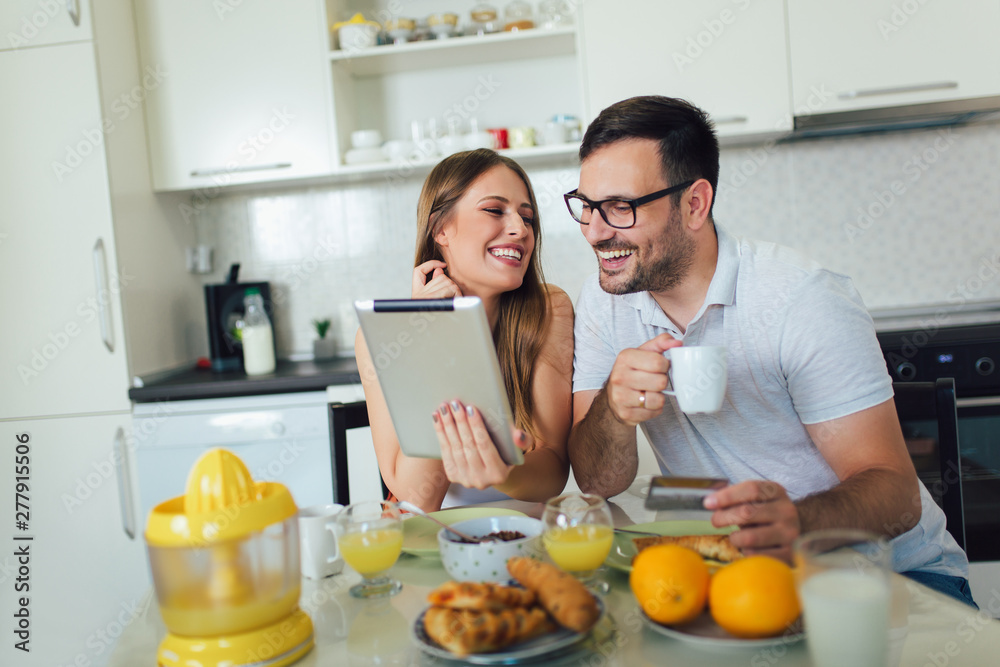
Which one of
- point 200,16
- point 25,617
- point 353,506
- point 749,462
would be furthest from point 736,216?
point 25,617

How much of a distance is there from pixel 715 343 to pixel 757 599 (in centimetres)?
74

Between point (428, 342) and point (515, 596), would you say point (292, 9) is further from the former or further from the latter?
point (515, 596)

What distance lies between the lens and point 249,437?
242 cm

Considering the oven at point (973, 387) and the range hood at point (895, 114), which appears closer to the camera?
the oven at point (973, 387)

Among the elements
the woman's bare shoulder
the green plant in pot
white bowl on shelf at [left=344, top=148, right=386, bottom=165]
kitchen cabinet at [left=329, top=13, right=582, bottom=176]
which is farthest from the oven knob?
the green plant in pot

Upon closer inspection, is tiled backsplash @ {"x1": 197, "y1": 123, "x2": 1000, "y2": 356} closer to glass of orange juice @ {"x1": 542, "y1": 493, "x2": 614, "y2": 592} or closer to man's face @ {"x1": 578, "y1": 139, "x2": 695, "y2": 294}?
man's face @ {"x1": 578, "y1": 139, "x2": 695, "y2": 294}

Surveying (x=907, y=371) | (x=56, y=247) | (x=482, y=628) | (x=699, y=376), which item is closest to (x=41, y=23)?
(x=56, y=247)

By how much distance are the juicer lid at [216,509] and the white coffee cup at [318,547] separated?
196mm

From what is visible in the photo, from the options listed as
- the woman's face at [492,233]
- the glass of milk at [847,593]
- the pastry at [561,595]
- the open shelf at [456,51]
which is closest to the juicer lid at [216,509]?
→ the pastry at [561,595]

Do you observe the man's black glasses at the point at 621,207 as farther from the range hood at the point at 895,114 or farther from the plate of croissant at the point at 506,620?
the range hood at the point at 895,114

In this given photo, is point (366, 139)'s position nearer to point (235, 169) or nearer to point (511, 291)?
point (235, 169)

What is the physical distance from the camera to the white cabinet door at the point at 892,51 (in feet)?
7.72

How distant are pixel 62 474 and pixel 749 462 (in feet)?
7.20

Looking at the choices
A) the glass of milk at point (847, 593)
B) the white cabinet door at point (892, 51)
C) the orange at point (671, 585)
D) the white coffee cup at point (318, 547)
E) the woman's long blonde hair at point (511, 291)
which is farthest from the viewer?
the white cabinet door at point (892, 51)
